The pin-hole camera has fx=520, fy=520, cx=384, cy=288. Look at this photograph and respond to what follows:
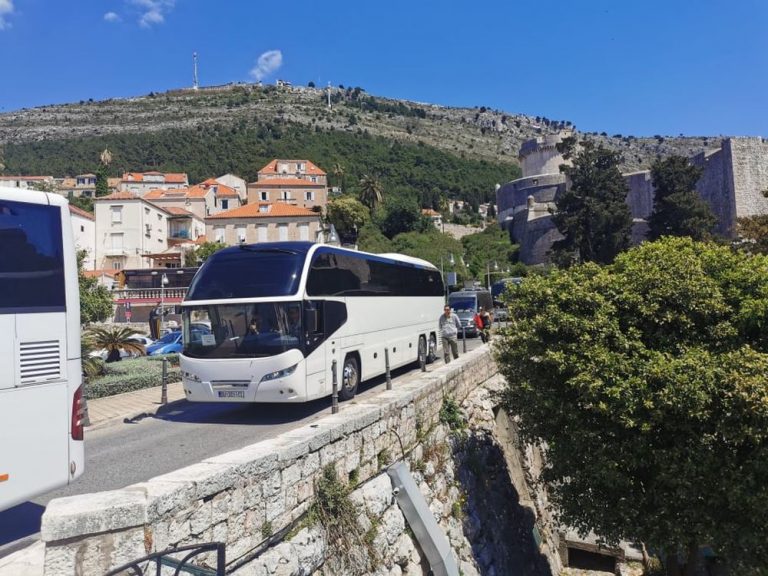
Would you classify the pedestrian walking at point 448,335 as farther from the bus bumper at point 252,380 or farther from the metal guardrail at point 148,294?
the metal guardrail at point 148,294

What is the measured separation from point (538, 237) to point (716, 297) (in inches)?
2365

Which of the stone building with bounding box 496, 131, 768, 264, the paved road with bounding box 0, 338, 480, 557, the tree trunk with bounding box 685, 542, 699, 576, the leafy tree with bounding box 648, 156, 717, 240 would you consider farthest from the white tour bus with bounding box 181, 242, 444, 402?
the stone building with bounding box 496, 131, 768, 264

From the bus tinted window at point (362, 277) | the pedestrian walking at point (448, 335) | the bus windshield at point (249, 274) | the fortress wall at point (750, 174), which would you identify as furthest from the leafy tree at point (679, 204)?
the bus windshield at point (249, 274)

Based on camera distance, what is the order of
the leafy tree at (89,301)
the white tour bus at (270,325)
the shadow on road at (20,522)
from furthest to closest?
1. the leafy tree at (89,301)
2. the white tour bus at (270,325)
3. the shadow on road at (20,522)

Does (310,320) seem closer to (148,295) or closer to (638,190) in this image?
(148,295)

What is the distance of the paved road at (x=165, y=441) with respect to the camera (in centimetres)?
609

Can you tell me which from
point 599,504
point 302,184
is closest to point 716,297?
point 599,504

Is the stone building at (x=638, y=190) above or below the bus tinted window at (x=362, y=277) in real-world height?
above

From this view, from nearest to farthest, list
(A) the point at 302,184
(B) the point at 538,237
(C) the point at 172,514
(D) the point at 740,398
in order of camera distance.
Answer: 1. (C) the point at 172,514
2. (D) the point at 740,398
3. (B) the point at 538,237
4. (A) the point at 302,184

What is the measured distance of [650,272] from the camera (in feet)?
26.4

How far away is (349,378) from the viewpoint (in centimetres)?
1082

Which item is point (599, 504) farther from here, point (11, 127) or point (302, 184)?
point (11, 127)

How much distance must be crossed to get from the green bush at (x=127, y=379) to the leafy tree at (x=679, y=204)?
123ft

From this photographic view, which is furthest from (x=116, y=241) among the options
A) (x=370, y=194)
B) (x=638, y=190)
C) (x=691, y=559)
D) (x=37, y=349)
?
(x=691, y=559)
